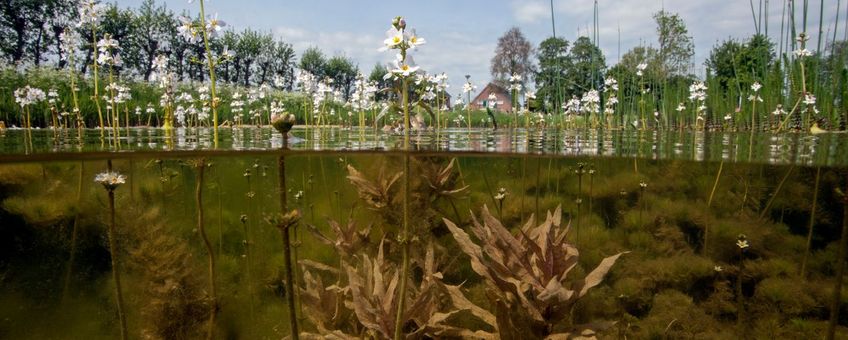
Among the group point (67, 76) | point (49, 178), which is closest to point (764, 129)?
point (49, 178)

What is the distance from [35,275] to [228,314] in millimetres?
1182

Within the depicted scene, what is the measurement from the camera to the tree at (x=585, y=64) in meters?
7.18

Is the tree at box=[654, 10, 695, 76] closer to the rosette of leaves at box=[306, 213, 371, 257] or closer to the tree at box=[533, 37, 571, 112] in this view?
the tree at box=[533, 37, 571, 112]

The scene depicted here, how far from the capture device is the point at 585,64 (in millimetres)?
8836

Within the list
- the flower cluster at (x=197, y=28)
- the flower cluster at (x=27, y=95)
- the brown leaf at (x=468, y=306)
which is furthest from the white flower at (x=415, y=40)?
the flower cluster at (x=27, y=95)

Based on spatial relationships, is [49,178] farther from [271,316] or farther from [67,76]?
[67,76]

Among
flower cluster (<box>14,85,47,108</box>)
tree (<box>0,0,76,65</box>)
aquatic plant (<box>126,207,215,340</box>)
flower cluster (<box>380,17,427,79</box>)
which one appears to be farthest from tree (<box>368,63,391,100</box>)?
tree (<box>0,0,76,65</box>)

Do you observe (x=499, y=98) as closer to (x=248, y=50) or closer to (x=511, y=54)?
(x=511, y=54)

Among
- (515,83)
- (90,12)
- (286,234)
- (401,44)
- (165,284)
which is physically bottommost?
(165,284)

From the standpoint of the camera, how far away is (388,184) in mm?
3080

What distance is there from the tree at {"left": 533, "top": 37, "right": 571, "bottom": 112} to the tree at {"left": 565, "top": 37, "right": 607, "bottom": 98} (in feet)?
0.69

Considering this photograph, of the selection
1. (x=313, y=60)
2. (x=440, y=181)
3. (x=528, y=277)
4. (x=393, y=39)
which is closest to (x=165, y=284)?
(x=440, y=181)

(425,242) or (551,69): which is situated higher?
(551,69)

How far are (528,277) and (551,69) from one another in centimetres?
627
